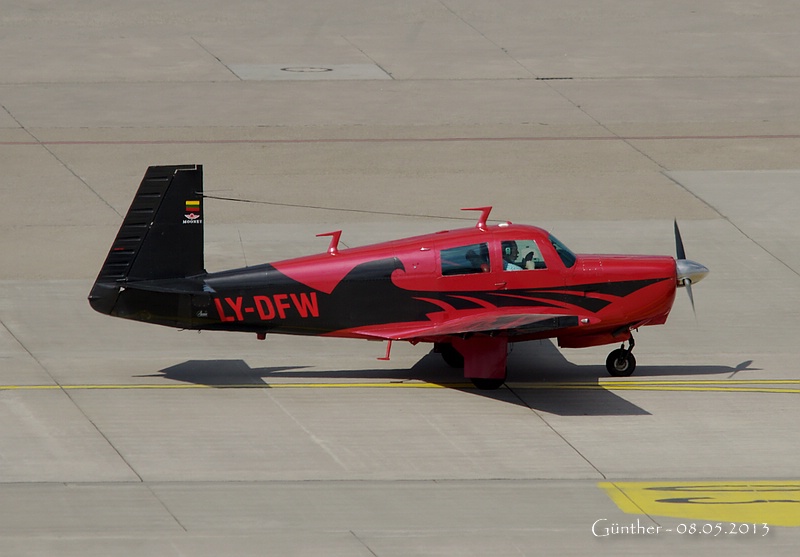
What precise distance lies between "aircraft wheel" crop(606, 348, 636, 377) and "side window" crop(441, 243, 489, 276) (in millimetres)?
2337

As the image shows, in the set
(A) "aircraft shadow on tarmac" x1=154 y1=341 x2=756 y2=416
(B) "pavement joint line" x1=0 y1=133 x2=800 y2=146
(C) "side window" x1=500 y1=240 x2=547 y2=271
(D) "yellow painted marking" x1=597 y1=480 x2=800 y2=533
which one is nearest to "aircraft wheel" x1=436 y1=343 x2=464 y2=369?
(A) "aircraft shadow on tarmac" x1=154 y1=341 x2=756 y2=416

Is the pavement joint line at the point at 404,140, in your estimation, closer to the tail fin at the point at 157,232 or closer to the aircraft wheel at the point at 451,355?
the aircraft wheel at the point at 451,355

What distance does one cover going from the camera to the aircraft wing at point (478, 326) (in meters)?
16.8

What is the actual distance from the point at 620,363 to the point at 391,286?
11.4ft

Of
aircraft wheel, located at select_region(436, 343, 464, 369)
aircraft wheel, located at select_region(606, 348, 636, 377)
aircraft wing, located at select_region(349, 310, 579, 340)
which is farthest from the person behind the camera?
aircraft wheel, located at select_region(436, 343, 464, 369)

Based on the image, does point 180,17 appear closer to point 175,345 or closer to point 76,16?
point 76,16

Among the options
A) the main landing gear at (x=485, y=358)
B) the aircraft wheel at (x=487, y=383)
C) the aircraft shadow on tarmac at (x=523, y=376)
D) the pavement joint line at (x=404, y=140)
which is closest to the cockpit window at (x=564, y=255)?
the main landing gear at (x=485, y=358)

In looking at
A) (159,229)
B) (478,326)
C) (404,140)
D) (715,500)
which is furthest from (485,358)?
(404,140)

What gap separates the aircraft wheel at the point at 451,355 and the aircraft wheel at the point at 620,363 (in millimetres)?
2079

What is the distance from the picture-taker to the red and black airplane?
17453 mm

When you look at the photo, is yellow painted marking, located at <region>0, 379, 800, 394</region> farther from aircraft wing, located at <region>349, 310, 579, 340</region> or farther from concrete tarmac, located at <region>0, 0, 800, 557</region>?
aircraft wing, located at <region>349, 310, 579, 340</region>

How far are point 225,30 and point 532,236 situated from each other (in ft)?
79.4

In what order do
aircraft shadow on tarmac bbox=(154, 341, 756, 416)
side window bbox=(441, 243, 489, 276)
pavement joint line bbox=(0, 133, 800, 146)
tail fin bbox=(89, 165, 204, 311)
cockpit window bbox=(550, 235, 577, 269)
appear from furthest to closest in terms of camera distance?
pavement joint line bbox=(0, 133, 800, 146) → cockpit window bbox=(550, 235, 577, 269) → side window bbox=(441, 243, 489, 276) → aircraft shadow on tarmac bbox=(154, 341, 756, 416) → tail fin bbox=(89, 165, 204, 311)

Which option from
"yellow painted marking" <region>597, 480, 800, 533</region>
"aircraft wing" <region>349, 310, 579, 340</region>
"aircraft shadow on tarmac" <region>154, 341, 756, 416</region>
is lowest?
"yellow painted marking" <region>597, 480, 800, 533</region>
